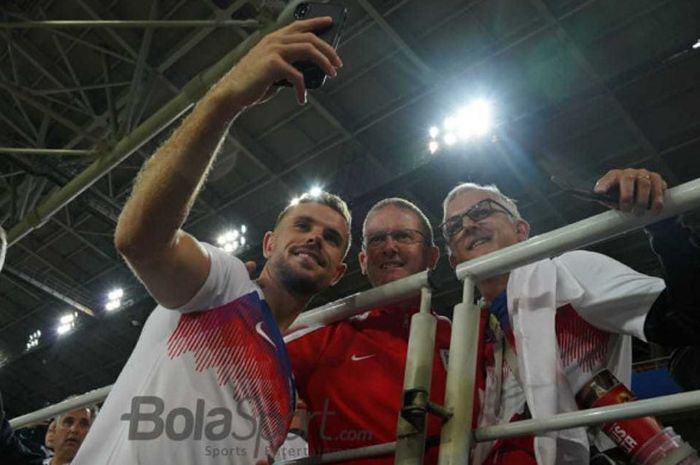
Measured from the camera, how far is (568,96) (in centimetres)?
745

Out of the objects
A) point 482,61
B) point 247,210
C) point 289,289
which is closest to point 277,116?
point 247,210

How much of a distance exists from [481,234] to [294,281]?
0.78 m

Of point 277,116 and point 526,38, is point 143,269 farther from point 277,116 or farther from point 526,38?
point 277,116

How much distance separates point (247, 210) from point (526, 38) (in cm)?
512

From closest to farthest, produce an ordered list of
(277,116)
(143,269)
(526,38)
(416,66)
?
(143,269) < (526,38) < (416,66) < (277,116)

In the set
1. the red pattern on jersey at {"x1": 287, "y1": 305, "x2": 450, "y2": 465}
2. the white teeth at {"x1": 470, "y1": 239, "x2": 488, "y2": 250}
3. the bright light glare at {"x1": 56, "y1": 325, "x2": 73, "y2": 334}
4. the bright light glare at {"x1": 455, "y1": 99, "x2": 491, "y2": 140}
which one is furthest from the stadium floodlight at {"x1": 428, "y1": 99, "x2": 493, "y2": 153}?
the bright light glare at {"x1": 56, "y1": 325, "x2": 73, "y2": 334}

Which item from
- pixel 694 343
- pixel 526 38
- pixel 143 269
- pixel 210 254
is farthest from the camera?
pixel 526 38

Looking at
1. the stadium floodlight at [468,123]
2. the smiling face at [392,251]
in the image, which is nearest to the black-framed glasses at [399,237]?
the smiling face at [392,251]

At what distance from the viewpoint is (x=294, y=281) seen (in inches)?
65.1

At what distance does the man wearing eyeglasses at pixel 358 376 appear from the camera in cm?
172

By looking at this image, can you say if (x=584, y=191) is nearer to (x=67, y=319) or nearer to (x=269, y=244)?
(x=269, y=244)

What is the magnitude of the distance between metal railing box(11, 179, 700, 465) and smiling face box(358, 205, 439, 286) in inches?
29.1

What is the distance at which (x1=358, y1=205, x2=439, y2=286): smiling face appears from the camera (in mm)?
2266

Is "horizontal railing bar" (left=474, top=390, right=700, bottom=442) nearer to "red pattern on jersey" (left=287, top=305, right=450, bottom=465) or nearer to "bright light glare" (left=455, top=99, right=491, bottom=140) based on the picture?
"red pattern on jersey" (left=287, top=305, right=450, bottom=465)
